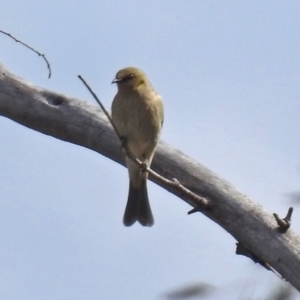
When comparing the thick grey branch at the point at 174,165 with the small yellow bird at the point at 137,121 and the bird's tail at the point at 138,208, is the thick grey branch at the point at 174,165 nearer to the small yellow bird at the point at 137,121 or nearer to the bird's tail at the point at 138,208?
the small yellow bird at the point at 137,121

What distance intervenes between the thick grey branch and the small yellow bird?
0.24m

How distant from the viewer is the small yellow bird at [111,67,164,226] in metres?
5.11

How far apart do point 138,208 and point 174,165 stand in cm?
108

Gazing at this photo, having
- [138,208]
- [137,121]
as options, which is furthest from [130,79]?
[138,208]

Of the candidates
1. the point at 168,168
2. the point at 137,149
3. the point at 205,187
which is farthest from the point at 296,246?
the point at 137,149

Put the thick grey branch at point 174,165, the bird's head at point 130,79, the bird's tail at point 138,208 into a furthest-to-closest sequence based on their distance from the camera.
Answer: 1. the bird's tail at point 138,208
2. the bird's head at point 130,79
3. the thick grey branch at point 174,165

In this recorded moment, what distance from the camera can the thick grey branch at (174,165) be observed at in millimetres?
3901

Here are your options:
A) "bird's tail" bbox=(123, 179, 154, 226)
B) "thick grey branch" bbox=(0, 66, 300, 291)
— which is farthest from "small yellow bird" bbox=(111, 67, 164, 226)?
"thick grey branch" bbox=(0, 66, 300, 291)

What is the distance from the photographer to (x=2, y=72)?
504cm

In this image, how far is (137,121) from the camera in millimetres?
5148

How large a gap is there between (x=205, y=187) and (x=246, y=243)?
17.1 inches

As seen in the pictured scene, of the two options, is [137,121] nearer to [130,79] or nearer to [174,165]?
[130,79]

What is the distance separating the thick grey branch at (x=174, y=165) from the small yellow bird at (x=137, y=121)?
0.24 meters

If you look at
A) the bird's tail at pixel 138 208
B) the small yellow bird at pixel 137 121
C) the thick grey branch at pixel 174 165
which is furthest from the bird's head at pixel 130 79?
the bird's tail at pixel 138 208
